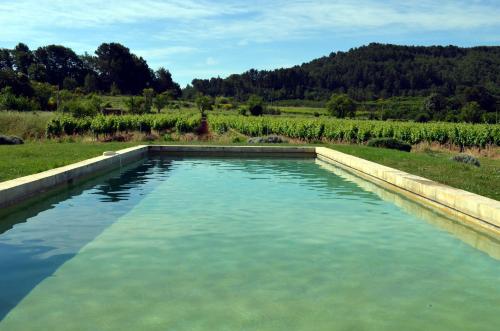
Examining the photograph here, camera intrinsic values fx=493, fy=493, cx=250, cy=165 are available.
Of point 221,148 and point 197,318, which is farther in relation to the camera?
point 221,148

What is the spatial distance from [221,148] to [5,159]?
344 inches

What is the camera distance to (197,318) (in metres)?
4.38

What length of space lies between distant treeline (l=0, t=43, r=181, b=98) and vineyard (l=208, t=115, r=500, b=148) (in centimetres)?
8142

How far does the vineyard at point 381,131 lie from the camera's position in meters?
25.7

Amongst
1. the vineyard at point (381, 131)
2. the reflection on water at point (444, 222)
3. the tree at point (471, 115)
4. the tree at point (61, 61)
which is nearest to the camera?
the reflection on water at point (444, 222)

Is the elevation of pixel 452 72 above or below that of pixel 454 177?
above

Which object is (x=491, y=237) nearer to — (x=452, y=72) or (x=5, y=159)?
(x=5, y=159)

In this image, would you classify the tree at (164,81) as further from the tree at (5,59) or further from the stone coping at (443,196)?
the stone coping at (443,196)

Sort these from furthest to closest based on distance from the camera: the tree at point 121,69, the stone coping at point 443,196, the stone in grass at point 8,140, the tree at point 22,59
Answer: the tree at point 121,69 < the tree at point 22,59 < the stone in grass at point 8,140 < the stone coping at point 443,196

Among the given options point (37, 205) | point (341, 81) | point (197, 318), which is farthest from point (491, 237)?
point (341, 81)

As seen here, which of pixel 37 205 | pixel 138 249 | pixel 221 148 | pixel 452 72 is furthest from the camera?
pixel 452 72

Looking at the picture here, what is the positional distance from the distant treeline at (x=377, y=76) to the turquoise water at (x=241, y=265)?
92814 millimetres

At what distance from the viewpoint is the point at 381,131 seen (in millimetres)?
27500

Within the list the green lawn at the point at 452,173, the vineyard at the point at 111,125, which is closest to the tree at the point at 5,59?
the vineyard at the point at 111,125
